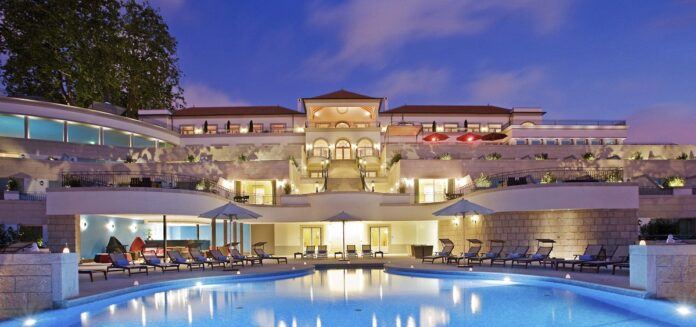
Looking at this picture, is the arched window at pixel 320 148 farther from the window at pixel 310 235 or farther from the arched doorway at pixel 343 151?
the window at pixel 310 235

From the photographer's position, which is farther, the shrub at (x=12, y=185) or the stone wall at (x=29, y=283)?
the shrub at (x=12, y=185)

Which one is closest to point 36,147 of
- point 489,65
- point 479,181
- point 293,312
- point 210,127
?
point 210,127

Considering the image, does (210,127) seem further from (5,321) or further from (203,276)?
Result: (5,321)

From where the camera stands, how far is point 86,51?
3719 cm

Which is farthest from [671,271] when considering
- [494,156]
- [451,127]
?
[451,127]

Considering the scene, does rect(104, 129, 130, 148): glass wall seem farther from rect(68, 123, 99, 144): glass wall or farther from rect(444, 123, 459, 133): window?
rect(444, 123, 459, 133): window

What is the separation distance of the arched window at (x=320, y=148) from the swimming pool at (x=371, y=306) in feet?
83.4

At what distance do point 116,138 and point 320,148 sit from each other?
549 inches

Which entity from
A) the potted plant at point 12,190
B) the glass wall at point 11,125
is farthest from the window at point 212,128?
the potted plant at point 12,190

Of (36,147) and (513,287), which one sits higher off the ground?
(36,147)

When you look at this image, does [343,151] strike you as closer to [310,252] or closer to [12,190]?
[310,252]

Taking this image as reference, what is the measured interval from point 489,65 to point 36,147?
38.0 m

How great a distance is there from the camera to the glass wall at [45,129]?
1276 inches

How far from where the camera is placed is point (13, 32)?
37.5m
